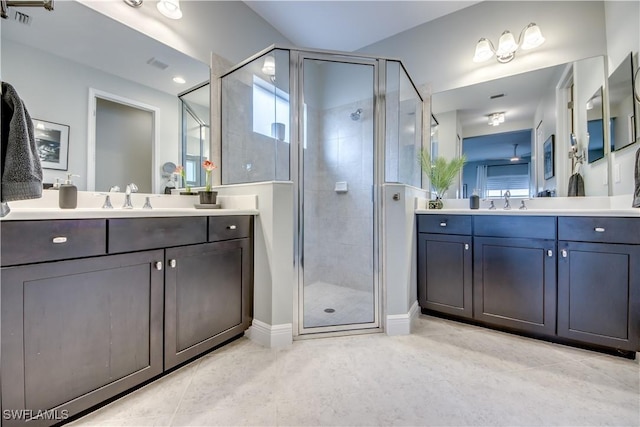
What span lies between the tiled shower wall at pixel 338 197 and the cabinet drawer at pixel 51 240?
1.40m

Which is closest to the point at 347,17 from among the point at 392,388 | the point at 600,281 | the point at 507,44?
the point at 507,44

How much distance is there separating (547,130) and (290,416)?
9.04 feet

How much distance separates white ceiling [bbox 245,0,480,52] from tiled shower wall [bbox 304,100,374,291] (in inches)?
33.5

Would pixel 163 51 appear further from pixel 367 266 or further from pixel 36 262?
pixel 367 266

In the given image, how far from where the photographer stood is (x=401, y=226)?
1937 mm

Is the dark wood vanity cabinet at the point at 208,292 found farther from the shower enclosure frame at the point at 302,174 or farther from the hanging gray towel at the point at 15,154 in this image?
the hanging gray towel at the point at 15,154

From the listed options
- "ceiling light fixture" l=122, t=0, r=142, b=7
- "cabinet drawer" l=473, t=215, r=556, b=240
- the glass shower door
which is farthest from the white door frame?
"cabinet drawer" l=473, t=215, r=556, b=240

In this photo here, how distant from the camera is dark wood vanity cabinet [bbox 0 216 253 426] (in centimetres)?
90

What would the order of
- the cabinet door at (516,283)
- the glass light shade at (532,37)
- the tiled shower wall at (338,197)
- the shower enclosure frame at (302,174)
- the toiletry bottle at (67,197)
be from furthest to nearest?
the tiled shower wall at (338,197), the glass light shade at (532,37), the shower enclosure frame at (302,174), the cabinet door at (516,283), the toiletry bottle at (67,197)

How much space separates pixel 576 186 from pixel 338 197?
1.94 meters

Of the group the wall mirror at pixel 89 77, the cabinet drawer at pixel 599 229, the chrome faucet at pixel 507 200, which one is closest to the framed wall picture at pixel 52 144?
the wall mirror at pixel 89 77

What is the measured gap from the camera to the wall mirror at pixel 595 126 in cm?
192

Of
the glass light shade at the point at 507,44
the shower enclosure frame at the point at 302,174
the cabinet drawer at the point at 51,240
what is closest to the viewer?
the cabinet drawer at the point at 51,240

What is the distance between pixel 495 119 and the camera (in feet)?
7.82
